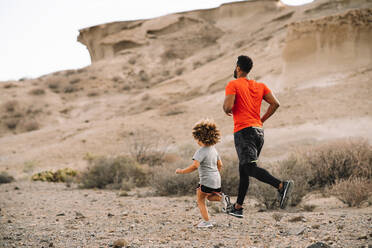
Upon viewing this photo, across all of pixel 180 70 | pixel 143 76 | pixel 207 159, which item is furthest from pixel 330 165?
pixel 143 76

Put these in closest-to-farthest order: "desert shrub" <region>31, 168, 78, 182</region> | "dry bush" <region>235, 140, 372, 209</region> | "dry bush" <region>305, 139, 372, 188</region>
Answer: "dry bush" <region>235, 140, 372, 209</region>, "dry bush" <region>305, 139, 372, 188</region>, "desert shrub" <region>31, 168, 78, 182</region>

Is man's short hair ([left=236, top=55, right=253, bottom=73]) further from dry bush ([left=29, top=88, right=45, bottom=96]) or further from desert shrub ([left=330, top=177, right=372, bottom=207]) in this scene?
dry bush ([left=29, top=88, right=45, bottom=96])

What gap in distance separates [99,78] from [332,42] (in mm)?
20189

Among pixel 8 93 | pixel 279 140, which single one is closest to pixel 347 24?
pixel 279 140

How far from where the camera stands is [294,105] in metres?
16.8

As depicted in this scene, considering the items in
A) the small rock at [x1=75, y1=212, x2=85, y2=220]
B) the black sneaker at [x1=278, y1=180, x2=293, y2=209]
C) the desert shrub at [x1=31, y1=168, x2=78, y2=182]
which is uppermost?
the black sneaker at [x1=278, y1=180, x2=293, y2=209]

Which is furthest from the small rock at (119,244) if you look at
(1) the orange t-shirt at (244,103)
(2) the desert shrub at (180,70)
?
(2) the desert shrub at (180,70)

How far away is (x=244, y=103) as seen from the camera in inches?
150

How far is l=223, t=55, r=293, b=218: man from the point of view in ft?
12.2

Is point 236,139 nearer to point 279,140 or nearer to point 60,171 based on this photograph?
point 60,171

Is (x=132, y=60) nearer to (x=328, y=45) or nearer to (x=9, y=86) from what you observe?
(x=9, y=86)

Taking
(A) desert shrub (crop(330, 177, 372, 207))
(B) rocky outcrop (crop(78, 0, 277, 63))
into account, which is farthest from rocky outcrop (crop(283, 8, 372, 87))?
(B) rocky outcrop (crop(78, 0, 277, 63))

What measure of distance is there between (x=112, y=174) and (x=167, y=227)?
18.2 feet

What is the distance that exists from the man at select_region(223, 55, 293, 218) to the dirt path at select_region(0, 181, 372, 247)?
0.39 m
